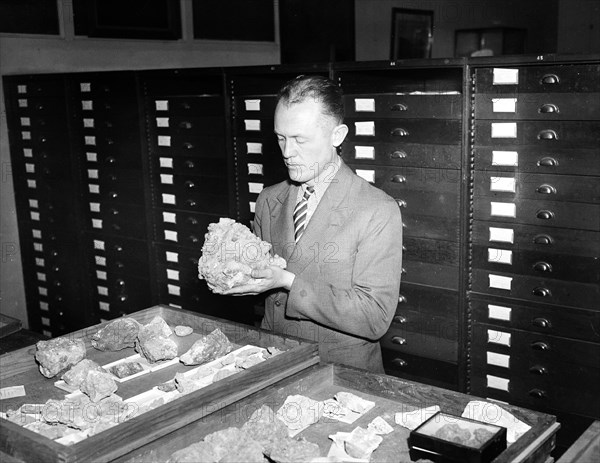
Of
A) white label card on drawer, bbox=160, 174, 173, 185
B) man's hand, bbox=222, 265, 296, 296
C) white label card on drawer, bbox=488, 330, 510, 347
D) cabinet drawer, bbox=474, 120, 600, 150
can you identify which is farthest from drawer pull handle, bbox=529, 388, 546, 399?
white label card on drawer, bbox=160, 174, 173, 185

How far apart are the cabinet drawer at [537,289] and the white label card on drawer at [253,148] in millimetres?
1378

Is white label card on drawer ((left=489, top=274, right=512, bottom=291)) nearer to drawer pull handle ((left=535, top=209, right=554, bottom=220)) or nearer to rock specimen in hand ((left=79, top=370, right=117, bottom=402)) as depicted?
drawer pull handle ((left=535, top=209, right=554, bottom=220))

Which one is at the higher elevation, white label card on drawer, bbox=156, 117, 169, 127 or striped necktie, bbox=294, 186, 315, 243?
white label card on drawer, bbox=156, 117, 169, 127

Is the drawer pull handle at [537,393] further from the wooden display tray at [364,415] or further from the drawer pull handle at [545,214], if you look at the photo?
the wooden display tray at [364,415]

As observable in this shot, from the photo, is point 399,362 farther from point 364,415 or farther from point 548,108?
point 364,415

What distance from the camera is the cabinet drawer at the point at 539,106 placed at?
9.78ft

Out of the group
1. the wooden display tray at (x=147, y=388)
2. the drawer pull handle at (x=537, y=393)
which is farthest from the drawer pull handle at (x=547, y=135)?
the wooden display tray at (x=147, y=388)

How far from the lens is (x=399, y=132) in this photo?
11.5 feet

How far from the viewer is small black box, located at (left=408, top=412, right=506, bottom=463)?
1.44 meters

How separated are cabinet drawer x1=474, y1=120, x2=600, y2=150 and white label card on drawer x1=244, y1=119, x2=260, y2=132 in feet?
4.17

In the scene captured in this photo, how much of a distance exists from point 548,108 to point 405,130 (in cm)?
68

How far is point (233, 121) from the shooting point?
4133mm

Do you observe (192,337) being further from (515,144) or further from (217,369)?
(515,144)

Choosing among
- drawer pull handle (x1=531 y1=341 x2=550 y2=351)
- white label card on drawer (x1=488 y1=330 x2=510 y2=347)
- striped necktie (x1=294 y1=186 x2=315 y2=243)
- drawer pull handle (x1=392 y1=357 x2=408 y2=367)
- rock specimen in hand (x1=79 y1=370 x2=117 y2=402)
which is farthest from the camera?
drawer pull handle (x1=392 y1=357 x2=408 y2=367)
